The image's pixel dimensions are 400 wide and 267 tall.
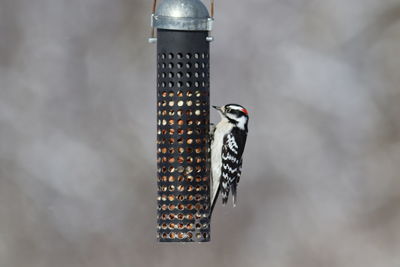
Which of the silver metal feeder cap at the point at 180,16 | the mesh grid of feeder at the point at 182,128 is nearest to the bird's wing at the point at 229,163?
the mesh grid of feeder at the point at 182,128

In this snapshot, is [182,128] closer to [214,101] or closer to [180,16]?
[180,16]

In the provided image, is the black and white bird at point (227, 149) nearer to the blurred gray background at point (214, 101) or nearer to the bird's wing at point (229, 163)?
the bird's wing at point (229, 163)
